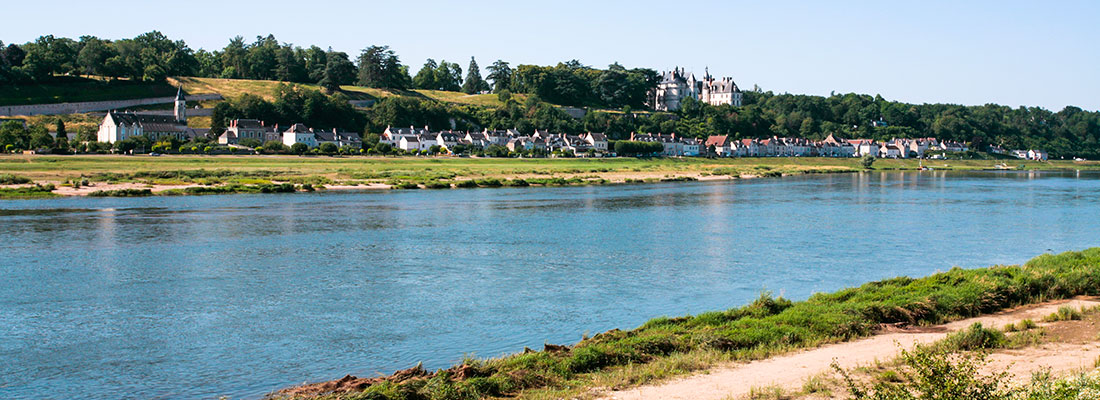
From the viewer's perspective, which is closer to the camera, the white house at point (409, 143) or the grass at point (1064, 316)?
the grass at point (1064, 316)

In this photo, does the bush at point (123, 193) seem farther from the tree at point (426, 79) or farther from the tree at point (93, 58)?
the tree at point (426, 79)

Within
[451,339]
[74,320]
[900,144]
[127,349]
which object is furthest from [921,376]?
[900,144]

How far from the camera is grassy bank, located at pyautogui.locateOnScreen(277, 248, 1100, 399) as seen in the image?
421 inches

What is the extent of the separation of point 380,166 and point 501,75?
2898 inches

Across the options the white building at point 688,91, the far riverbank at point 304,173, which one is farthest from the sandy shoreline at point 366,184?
the white building at point 688,91

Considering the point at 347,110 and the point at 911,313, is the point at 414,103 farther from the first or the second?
the point at 911,313

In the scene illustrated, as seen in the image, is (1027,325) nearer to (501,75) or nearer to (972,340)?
(972,340)

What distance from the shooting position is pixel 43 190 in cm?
4553

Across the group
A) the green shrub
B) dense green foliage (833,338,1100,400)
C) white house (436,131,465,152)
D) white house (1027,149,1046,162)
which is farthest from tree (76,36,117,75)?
white house (1027,149,1046,162)

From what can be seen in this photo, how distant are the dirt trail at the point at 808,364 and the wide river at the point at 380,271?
3981mm

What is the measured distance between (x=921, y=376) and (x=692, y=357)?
4.06m

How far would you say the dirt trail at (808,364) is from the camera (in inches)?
404

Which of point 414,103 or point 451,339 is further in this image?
point 414,103

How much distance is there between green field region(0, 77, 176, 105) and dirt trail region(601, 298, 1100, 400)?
323 feet
